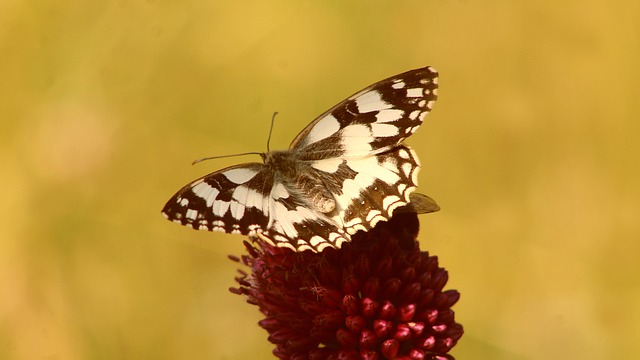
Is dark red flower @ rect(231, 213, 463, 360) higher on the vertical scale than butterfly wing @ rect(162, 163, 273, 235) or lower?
lower

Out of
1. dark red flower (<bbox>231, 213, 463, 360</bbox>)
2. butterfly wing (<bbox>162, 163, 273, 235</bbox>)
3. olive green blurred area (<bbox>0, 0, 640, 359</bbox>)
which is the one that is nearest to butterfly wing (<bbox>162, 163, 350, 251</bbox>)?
butterfly wing (<bbox>162, 163, 273, 235</bbox>)

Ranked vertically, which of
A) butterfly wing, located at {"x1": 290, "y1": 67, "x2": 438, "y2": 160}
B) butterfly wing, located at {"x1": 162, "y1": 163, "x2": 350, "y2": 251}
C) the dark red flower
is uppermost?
butterfly wing, located at {"x1": 290, "y1": 67, "x2": 438, "y2": 160}

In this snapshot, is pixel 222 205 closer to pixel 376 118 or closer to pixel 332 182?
pixel 332 182

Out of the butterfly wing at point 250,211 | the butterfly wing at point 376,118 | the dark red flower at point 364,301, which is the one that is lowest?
the dark red flower at point 364,301

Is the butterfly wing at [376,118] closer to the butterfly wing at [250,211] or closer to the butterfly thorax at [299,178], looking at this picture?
the butterfly thorax at [299,178]

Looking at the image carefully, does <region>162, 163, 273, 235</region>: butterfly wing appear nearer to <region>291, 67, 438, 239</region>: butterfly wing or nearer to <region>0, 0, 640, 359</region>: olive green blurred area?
<region>291, 67, 438, 239</region>: butterfly wing

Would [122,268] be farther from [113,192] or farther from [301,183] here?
[301,183]

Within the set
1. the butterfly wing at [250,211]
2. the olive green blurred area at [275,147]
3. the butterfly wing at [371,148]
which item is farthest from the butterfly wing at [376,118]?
the olive green blurred area at [275,147]
